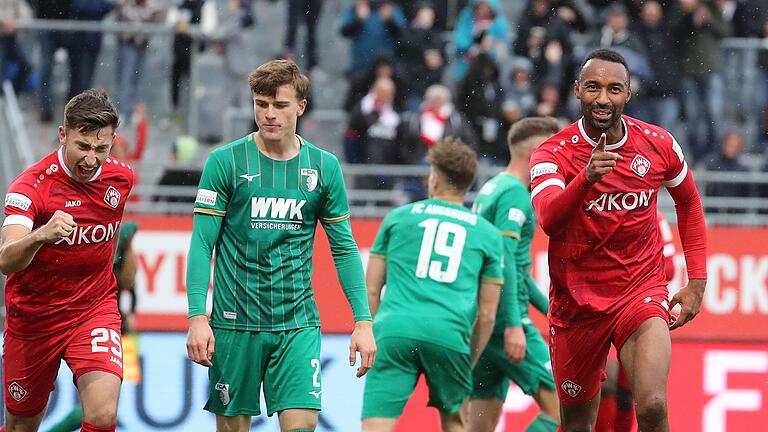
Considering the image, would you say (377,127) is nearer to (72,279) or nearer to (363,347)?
(72,279)

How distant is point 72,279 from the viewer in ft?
21.9

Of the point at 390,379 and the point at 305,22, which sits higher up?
the point at 305,22

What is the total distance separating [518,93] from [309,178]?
28.0ft

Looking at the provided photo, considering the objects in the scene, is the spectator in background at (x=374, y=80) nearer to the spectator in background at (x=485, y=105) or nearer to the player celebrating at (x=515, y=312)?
the spectator in background at (x=485, y=105)

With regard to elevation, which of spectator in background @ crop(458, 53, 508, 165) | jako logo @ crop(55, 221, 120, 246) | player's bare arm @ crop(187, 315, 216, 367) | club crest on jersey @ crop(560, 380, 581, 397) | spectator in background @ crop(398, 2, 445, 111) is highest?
spectator in background @ crop(398, 2, 445, 111)

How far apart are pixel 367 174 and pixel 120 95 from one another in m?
3.13

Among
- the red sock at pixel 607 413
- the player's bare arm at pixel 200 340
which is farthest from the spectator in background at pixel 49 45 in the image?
the player's bare arm at pixel 200 340

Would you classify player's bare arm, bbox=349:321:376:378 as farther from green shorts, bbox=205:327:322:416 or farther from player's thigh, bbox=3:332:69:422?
player's thigh, bbox=3:332:69:422

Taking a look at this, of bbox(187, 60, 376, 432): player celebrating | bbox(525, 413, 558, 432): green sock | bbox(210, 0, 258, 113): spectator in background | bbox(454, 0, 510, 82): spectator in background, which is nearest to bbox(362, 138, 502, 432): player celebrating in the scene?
bbox(525, 413, 558, 432): green sock

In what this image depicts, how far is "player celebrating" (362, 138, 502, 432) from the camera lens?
7613 millimetres

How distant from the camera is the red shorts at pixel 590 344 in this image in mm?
6367

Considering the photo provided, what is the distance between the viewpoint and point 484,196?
8562 millimetres

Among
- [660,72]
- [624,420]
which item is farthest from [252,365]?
[660,72]

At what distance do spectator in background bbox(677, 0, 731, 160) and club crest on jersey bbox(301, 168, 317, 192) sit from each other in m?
9.42
